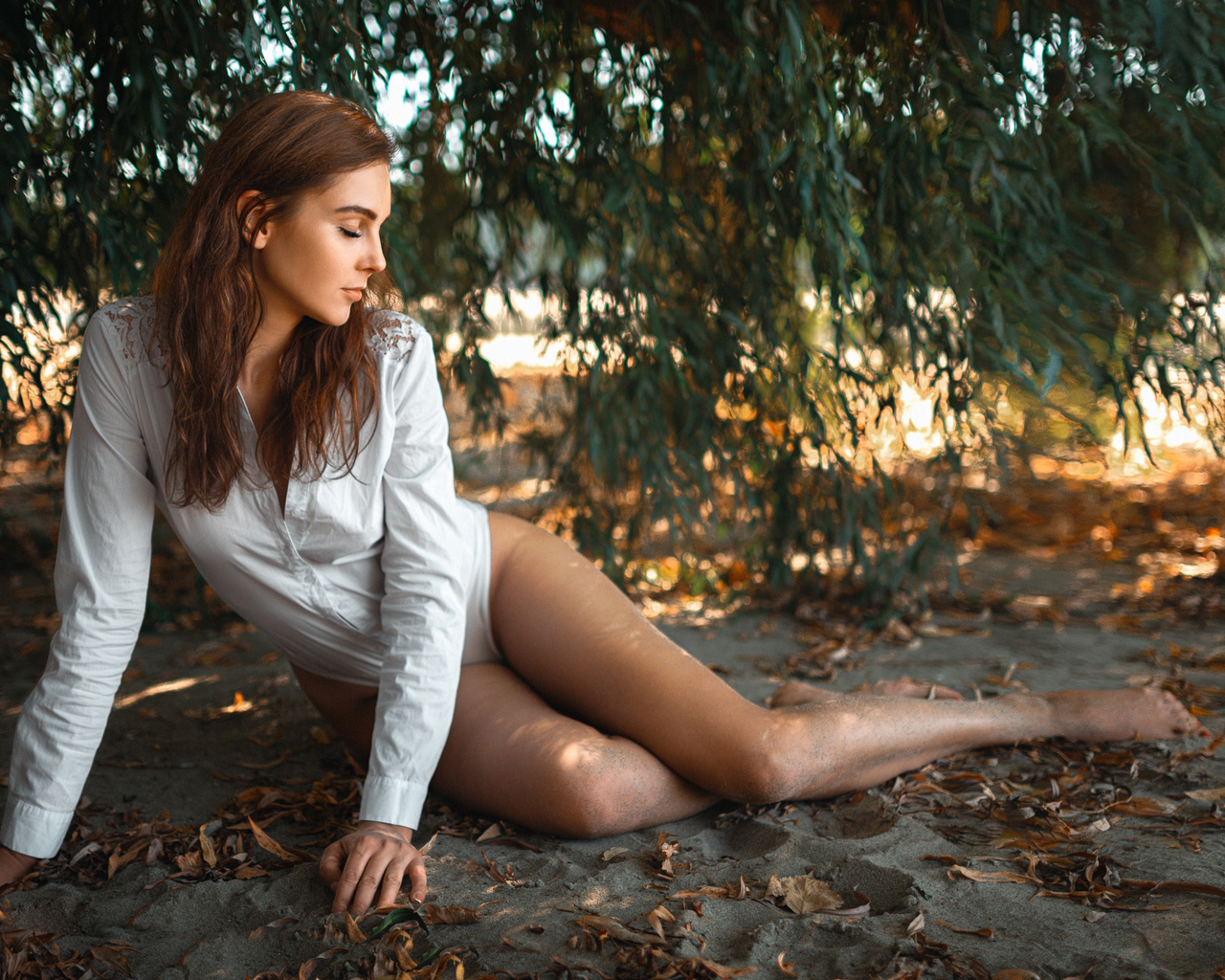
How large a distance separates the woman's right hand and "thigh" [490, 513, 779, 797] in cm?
84

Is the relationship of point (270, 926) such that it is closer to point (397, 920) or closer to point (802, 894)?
point (397, 920)

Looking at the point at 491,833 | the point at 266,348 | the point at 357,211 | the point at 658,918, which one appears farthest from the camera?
the point at 491,833

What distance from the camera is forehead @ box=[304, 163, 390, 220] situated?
1.42 meters

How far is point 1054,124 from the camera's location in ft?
7.47

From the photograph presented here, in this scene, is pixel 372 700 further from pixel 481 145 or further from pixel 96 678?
pixel 481 145

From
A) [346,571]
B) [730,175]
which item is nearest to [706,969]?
[346,571]

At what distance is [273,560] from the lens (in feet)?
5.14

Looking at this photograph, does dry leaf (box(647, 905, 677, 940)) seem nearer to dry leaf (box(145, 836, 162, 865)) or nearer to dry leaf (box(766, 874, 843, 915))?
dry leaf (box(766, 874, 843, 915))

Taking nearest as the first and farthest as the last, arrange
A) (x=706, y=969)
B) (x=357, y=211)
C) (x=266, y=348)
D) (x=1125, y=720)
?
(x=706, y=969), (x=357, y=211), (x=266, y=348), (x=1125, y=720)

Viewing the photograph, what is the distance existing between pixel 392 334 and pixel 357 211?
236mm

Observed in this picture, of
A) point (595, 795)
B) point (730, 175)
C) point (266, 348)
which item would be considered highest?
point (730, 175)

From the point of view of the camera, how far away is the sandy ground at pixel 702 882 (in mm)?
1267

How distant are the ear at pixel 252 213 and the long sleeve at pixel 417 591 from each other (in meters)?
0.30

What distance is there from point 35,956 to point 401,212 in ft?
8.29
